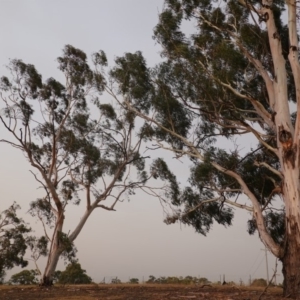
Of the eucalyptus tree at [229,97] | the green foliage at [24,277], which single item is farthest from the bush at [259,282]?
the green foliage at [24,277]

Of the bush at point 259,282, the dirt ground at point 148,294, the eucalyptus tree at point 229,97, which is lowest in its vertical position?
the dirt ground at point 148,294

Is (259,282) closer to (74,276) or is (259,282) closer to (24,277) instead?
(74,276)

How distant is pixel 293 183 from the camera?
857 cm

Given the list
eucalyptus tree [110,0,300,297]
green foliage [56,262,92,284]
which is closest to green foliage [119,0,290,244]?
eucalyptus tree [110,0,300,297]

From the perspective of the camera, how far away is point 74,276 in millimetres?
24109

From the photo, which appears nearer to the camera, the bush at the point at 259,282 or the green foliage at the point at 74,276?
the bush at the point at 259,282

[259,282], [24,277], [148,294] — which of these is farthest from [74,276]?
[148,294]

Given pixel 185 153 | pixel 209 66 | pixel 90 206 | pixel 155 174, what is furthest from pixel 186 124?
pixel 90 206

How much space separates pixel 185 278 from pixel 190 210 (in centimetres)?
1039

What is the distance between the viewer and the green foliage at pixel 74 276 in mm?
24047

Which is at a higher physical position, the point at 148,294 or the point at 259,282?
the point at 259,282

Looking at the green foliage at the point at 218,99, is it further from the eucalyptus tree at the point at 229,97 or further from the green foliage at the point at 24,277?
the green foliage at the point at 24,277

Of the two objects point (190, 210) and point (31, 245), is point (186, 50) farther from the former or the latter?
point (31, 245)

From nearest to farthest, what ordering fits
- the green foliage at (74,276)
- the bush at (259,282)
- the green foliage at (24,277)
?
the bush at (259,282) → the green foliage at (74,276) → the green foliage at (24,277)
